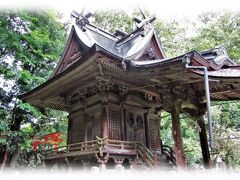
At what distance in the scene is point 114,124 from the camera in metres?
10.8

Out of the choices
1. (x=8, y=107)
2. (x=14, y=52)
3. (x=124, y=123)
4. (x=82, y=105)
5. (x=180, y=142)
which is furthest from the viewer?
(x=8, y=107)

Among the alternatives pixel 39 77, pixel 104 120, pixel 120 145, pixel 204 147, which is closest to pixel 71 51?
pixel 39 77

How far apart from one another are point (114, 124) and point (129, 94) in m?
1.55

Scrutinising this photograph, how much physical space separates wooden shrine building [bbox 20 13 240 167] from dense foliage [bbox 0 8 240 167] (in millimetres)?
1819

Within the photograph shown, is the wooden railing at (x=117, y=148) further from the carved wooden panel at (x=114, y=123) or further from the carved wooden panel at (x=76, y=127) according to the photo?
the carved wooden panel at (x=76, y=127)

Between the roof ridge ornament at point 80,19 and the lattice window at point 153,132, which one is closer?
the lattice window at point 153,132

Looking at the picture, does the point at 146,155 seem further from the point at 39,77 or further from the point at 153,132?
the point at 39,77

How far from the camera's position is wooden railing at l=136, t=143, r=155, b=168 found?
9438mm

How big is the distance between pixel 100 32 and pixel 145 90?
19.9 feet

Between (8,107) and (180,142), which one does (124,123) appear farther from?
(8,107)

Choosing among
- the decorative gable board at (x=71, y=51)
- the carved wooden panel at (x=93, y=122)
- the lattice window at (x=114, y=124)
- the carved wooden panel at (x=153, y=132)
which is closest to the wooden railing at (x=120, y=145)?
the lattice window at (x=114, y=124)

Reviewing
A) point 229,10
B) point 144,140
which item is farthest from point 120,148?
point 229,10

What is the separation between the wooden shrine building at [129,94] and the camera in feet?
27.7

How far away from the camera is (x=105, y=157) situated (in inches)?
363
